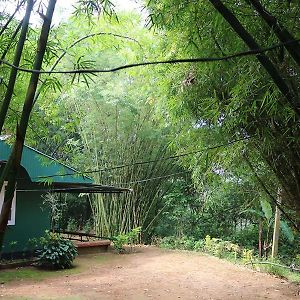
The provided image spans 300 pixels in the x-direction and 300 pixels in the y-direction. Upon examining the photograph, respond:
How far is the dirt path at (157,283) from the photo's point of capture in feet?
16.7

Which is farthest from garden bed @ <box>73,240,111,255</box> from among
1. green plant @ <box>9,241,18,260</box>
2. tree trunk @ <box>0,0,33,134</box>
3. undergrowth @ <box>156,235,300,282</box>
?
tree trunk @ <box>0,0,33,134</box>

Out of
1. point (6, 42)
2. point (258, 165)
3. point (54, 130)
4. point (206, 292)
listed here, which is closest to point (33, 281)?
point (206, 292)

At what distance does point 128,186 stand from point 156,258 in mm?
1787

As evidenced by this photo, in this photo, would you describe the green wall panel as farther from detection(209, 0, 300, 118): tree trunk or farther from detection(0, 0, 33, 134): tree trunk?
detection(209, 0, 300, 118): tree trunk

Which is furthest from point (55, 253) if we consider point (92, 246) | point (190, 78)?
point (190, 78)

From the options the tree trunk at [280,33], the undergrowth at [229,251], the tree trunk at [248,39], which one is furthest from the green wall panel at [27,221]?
the tree trunk at [280,33]

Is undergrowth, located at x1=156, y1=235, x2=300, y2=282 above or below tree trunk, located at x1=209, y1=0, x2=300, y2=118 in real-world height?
below

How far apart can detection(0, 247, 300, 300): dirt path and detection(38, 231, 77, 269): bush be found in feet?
1.20

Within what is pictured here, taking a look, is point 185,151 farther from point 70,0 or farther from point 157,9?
point 70,0

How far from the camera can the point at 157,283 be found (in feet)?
18.9

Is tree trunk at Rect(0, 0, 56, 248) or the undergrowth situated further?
the undergrowth

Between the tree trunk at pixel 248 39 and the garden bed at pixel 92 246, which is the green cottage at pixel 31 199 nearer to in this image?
the garden bed at pixel 92 246

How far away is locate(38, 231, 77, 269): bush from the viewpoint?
21.4 ft

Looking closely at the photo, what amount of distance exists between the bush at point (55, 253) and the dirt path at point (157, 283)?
1.20ft
